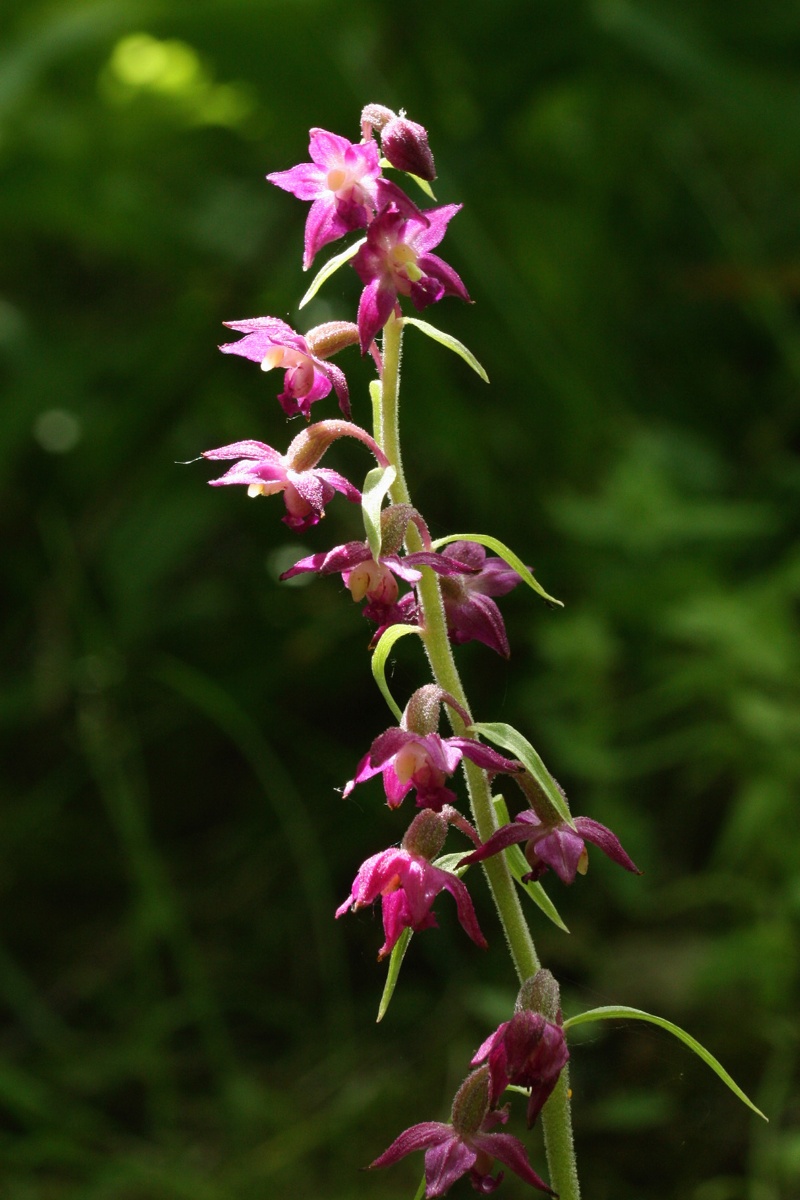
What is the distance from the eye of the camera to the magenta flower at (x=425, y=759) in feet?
2.61

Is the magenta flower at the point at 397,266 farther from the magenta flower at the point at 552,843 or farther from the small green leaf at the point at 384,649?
the magenta flower at the point at 552,843

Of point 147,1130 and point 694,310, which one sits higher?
point 694,310

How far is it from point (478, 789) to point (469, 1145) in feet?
0.87

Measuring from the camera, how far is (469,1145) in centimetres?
87

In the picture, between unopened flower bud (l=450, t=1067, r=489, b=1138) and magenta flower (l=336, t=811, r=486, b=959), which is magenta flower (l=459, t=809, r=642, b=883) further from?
unopened flower bud (l=450, t=1067, r=489, b=1138)

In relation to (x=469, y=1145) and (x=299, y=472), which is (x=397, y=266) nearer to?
(x=299, y=472)

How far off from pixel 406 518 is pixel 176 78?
2274mm

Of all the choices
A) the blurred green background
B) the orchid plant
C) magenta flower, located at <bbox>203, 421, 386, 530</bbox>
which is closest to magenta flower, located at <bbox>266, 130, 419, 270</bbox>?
the orchid plant

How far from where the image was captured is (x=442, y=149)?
2.54 metres

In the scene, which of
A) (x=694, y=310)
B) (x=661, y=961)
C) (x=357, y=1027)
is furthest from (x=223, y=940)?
(x=694, y=310)

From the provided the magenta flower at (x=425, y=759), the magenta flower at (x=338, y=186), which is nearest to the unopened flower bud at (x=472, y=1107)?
the magenta flower at (x=425, y=759)

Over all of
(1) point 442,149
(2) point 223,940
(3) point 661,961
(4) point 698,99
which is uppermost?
(1) point 442,149

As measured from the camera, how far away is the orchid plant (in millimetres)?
806

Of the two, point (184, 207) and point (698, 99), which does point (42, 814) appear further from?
point (698, 99)
